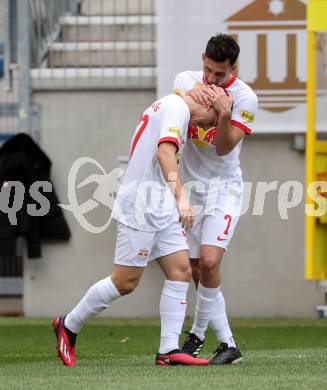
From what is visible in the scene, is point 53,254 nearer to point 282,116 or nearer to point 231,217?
point 282,116

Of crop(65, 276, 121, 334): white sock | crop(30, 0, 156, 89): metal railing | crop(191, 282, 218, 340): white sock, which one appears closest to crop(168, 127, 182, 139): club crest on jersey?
crop(65, 276, 121, 334): white sock

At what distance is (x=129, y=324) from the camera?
12641 mm

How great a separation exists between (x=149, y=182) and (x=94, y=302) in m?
0.75

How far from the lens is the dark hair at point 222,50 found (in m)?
7.50

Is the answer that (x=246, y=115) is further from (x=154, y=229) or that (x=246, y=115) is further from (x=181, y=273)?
(x=181, y=273)

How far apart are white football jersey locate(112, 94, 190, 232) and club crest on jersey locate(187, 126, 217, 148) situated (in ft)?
1.13

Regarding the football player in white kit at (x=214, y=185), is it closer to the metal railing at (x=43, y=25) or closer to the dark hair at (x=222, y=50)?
the dark hair at (x=222, y=50)

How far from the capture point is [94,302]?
25.0ft

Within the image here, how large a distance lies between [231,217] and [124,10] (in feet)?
20.8

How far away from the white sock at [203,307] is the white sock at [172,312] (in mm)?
398

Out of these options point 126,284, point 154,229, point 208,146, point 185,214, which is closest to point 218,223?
point 208,146

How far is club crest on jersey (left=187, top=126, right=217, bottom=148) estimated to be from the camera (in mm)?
7773

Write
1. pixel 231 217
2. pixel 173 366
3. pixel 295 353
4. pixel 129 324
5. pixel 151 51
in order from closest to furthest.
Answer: pixel 173 366
pixel 231 217
pixel 295 353
pixel 129 324
pixel 151 51

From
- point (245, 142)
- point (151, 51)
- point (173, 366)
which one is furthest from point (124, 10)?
point (173, 366)
